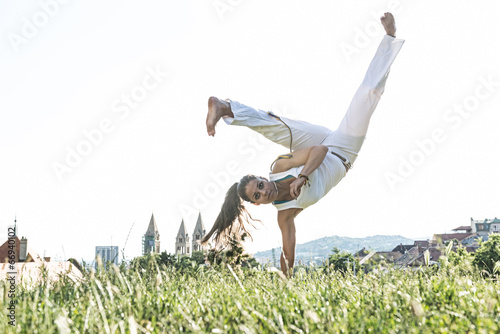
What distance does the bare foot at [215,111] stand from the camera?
513cm

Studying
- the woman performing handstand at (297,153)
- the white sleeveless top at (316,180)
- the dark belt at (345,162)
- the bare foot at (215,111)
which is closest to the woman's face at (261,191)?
the woman performing handstand at (297,153)

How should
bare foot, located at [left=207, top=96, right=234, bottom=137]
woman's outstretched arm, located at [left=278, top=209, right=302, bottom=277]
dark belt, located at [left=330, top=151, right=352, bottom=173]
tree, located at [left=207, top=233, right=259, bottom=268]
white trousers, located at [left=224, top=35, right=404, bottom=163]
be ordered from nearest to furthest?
tree, located at [left=207, top=233, right=259, bottom=268] → bare foot, located at [left=207, top=96, right=234, bottom=137] → woman's outstretched arm, located at [left=278, top=209, right=302, bottom=277] → white trousers, located at [left=224, top=35, right=404, bottom=163] → dark belt, located at [left=330, top=151, right=352, bottom=173]

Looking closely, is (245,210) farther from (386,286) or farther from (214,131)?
(386,286)

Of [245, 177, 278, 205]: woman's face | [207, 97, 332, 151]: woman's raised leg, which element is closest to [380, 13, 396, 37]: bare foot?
[207, 97, 332, 151]: woman's raised leg

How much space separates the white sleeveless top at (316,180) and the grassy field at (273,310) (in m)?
1.95

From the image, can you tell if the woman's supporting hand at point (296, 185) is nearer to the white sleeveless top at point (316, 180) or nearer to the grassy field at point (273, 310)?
the white sleeveless top at point (316, 180)

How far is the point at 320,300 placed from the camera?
111 inches

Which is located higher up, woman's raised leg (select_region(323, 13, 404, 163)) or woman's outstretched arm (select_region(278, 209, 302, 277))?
woman's raised leg (select_region(323, 13, 404, 163))

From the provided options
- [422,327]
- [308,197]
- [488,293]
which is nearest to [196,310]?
[422,327]

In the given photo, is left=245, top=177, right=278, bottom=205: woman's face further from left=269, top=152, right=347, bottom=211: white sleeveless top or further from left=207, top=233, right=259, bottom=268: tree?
left=207, top=233, right=259, bottom=268: tree

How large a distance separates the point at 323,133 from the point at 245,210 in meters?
1.35

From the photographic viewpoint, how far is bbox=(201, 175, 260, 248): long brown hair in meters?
5.58

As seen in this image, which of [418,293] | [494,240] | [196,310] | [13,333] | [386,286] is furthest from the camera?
[494,240]

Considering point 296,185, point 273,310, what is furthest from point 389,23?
point 273,310
